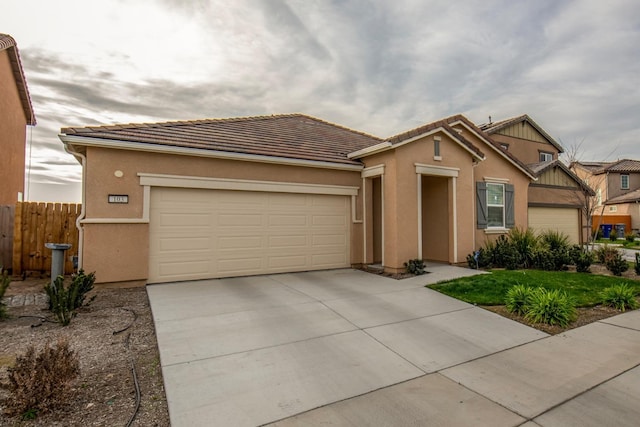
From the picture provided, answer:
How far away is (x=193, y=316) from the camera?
17.3 ft

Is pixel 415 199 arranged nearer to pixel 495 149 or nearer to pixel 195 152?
pixel 495 149

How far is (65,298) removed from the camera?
5.04 meters

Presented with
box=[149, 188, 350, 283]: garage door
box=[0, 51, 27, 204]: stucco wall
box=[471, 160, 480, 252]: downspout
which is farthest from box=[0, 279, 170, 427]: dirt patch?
box=[0, 51, 27, 204]: stucco wall

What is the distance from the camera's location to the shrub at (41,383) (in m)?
2.66

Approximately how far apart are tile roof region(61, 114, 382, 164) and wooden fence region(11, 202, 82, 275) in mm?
2914

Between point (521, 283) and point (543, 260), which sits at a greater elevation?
point (543, 260)

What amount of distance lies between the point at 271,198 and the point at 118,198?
362cm

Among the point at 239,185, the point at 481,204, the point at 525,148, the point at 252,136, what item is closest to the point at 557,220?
the point at 481,204

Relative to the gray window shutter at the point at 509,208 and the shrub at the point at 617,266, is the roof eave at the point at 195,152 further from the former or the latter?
the shrub at the point at 617,266

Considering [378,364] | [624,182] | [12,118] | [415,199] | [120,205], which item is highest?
[12,118]

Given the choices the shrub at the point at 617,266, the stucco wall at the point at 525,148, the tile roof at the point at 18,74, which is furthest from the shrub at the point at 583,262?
the tile roof at the point at 18,74

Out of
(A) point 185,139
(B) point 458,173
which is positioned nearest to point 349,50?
(B) point 458,173

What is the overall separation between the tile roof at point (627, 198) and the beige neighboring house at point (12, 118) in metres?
40.4

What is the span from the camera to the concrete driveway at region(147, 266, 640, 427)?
283 centimetres
